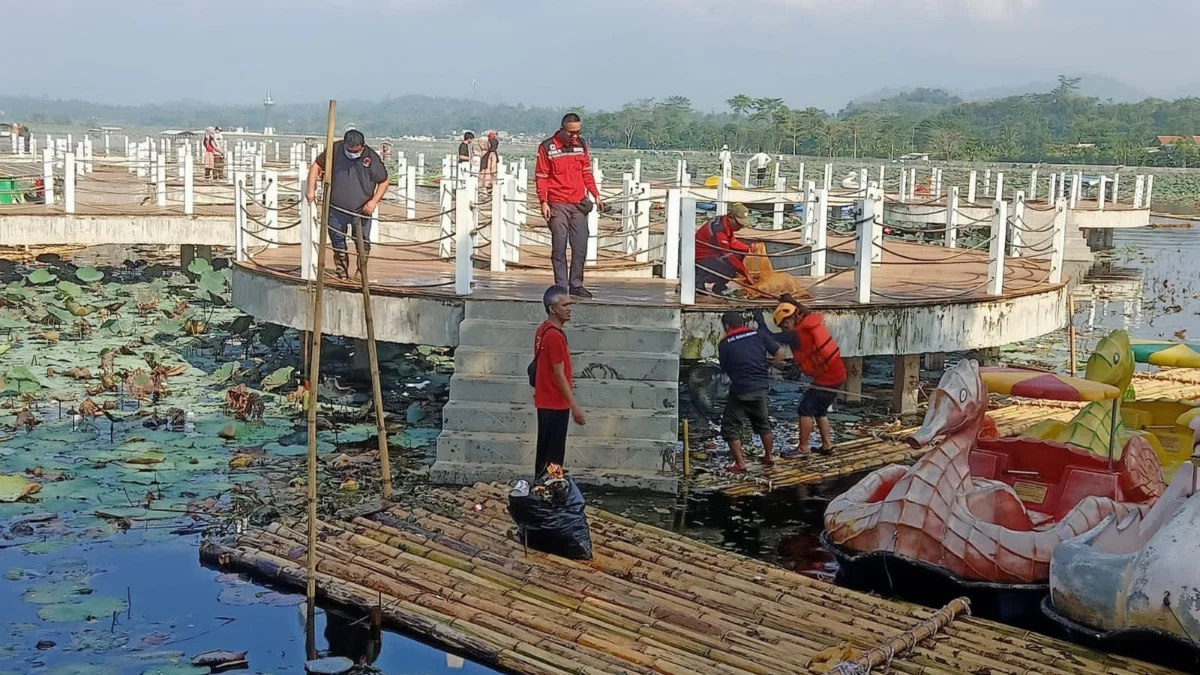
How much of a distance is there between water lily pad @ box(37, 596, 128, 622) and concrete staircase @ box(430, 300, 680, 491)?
319 cm

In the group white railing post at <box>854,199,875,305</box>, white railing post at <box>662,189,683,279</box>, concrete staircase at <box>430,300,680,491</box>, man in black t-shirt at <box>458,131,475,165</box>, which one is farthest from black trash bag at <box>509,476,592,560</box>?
man in black t-shirt at <box>458,131,475,165</box>

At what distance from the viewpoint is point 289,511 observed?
9578 mm

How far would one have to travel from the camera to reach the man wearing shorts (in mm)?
11508

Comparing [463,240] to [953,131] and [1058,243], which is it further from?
[953,131]

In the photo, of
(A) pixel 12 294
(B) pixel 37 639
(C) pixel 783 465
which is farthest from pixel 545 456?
(A) pixel 12 294

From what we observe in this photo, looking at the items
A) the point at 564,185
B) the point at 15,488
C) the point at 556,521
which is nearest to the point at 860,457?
the point at 564,185

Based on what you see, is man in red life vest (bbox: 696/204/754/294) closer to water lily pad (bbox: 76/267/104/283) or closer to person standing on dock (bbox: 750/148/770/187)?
water lily pad (bbox: 76/267/104/283)

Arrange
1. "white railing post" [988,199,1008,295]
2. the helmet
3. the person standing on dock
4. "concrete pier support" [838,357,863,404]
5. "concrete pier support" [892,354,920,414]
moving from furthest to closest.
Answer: the person standing on dock < "concrete pier support" [838,357,863,404] < "concrete pier support" [892,354,920,414] < "white railing post" [988,199,1008,295] < the helmet

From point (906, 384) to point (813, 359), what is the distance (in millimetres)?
2492

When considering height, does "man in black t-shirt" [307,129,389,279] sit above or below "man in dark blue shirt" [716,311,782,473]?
above

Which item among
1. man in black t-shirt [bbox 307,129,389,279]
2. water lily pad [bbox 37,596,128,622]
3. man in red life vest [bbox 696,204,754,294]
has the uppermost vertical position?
man in black t-shirt [bbox 307,129,389,279]

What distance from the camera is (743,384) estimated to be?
35.9 feet

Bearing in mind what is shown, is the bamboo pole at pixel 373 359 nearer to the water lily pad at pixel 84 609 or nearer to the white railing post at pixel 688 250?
the water lily pad at pixel 84 609

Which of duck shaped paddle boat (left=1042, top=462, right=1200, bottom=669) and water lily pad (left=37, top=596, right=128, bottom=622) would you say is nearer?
duck shaped paddle boat (left=1042, top=462, right=1200, bottom=669)
